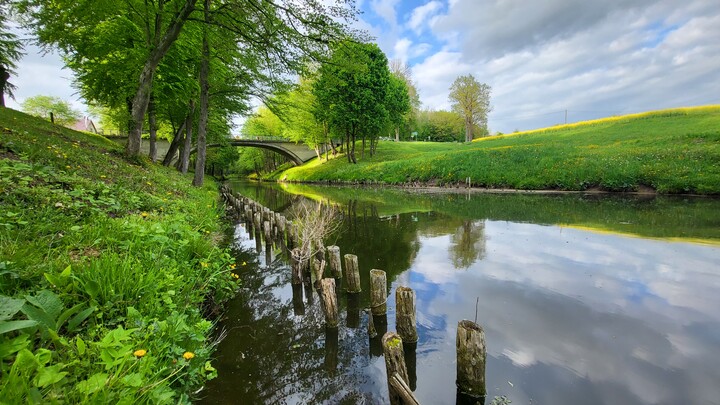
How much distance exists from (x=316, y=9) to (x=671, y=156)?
20453 mm

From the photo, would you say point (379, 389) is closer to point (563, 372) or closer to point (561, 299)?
point (563, 372)

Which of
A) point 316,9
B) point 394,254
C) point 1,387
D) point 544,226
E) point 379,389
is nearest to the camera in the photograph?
point 1,387

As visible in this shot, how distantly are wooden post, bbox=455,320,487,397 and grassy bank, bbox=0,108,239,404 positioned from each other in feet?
7.24

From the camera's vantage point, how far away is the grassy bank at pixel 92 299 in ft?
5.13

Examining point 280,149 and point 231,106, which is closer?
point 231,106

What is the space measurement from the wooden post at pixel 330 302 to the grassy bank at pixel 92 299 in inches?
58.2

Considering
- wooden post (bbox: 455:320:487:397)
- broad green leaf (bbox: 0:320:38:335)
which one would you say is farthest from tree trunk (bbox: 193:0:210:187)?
wooden post (bbox: 455:320:487:397)

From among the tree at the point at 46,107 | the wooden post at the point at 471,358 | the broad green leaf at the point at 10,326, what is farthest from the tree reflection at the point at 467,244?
the tree at the point at 46,107

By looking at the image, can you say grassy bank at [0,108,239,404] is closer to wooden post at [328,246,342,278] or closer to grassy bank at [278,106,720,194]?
wooden post at [328,246,342,278]

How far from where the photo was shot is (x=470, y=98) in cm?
4931

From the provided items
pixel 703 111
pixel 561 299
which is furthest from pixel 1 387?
pixel 703 111

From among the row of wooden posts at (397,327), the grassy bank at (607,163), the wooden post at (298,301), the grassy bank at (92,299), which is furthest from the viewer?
the grassy bank at (607,163)

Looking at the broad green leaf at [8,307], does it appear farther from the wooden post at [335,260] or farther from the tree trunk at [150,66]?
the tree trunk at [150,66]

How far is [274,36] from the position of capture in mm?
8844
